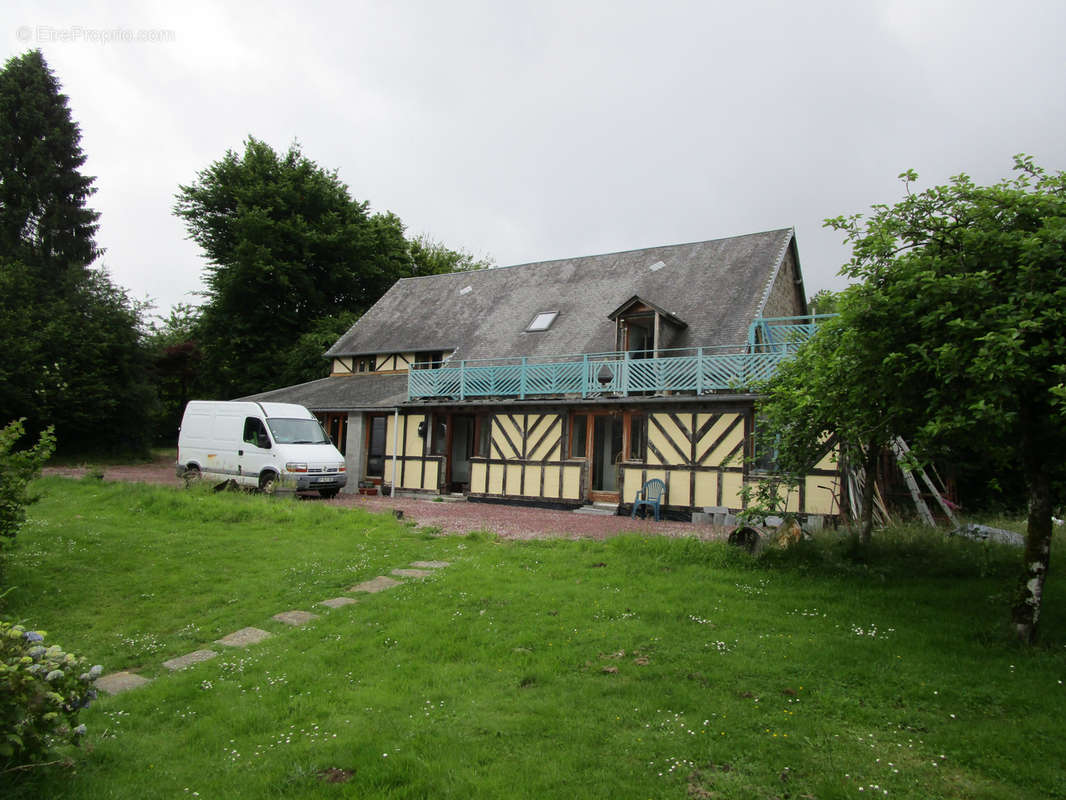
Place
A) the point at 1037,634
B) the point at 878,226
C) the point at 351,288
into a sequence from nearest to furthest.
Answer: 1. the point at 1037,634
2. the point at 878,226
3. the point at 351,288

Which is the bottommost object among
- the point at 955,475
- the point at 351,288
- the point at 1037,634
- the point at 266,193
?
the point at 1037,634

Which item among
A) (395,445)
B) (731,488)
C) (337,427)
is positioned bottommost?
(731,488)

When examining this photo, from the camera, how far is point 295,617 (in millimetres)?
6102

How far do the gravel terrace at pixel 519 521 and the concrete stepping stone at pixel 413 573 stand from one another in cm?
234

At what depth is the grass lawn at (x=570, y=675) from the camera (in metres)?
3.26

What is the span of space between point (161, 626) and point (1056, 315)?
296 inches

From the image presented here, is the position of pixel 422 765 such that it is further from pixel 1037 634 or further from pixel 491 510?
pixel 491 510

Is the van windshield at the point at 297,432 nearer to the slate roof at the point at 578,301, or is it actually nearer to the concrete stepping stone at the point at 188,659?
the slate roof at the point at 578,301

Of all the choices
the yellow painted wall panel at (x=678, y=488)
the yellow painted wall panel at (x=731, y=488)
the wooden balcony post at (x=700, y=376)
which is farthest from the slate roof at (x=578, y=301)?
the yellow painted wall panel at (x=678, y=488)

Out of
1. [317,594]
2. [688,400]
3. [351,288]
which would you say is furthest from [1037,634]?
[351,288]

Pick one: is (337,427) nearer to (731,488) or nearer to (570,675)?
(731,488)

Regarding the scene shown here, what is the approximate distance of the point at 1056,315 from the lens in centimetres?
424

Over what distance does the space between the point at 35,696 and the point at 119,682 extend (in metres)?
1.95

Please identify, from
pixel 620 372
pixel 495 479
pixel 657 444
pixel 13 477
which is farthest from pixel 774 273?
pixel 13 477
